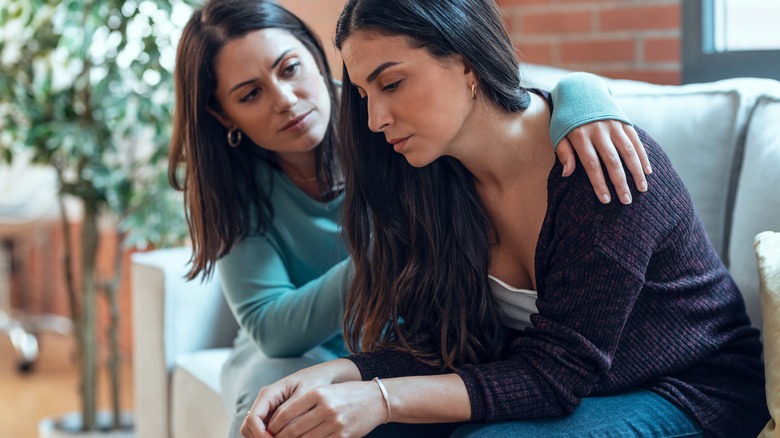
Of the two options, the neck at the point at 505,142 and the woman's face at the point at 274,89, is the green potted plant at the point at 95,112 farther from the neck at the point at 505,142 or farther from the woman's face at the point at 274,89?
the neck at the point at 505,142

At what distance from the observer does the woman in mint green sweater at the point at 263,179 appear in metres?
1.61

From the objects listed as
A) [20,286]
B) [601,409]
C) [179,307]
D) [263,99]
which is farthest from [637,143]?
[20,286]

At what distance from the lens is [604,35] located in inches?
90.7

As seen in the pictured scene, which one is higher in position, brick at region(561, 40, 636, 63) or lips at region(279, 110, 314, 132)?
brick at region(561, 40, 636, 63)

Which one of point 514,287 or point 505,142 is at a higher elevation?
point 505,142

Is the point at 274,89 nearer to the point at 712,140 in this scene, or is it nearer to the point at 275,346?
Answer: the point at 275,346

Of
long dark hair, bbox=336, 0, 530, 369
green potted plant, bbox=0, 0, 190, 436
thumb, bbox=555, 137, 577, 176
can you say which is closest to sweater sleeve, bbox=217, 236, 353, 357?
long dark hair, bbox=336, 0, 530, 369

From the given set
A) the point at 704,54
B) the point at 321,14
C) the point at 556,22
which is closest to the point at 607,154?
the point at 704,54

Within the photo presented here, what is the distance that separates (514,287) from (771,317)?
347 mm

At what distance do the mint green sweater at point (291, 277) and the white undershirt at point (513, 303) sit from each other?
250 mm

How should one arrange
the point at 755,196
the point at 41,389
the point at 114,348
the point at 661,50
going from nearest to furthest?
1. the point at 755,196
2. the point at 661,50
3. the point at 114,348
4. the point at 41,389

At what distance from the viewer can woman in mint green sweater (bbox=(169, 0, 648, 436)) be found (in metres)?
1.61

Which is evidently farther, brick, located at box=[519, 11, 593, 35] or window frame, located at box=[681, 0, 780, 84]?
brick, located at box=[519, 11, 593, 35]

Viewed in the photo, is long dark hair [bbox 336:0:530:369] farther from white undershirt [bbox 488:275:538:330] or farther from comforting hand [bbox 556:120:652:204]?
comforting hand [bbox 556:120:652:204]
